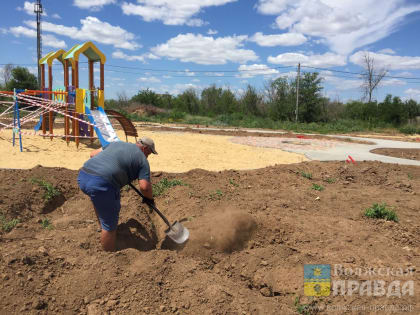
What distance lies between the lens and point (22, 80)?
121 feet

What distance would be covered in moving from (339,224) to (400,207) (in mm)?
1784

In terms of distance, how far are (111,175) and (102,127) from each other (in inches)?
300

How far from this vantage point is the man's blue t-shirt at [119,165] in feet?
12.0

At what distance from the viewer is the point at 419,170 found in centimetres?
962

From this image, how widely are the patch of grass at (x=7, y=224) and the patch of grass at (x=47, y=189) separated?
945 millimetres

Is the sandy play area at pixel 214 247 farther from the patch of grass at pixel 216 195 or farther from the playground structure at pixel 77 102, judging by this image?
the playground structure at pixel 77 102

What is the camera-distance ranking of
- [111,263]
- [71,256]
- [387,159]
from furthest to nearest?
[387,159] < [71,256] < [111,263]

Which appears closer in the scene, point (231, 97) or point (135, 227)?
point (135, 227)

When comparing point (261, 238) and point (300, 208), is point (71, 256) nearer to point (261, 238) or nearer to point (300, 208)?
point (261, 238)

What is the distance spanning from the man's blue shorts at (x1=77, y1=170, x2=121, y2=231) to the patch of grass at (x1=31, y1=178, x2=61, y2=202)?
2363 mm

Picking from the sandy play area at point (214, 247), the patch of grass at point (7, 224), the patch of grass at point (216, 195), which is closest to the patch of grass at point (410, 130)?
the sandy play area at point (214, 247)

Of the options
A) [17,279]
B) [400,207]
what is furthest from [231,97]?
[17,279]

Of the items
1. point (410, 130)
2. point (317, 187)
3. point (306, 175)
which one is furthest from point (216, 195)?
point (410, 130)

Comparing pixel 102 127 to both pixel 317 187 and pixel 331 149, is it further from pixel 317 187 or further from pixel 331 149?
pixel 331 149
